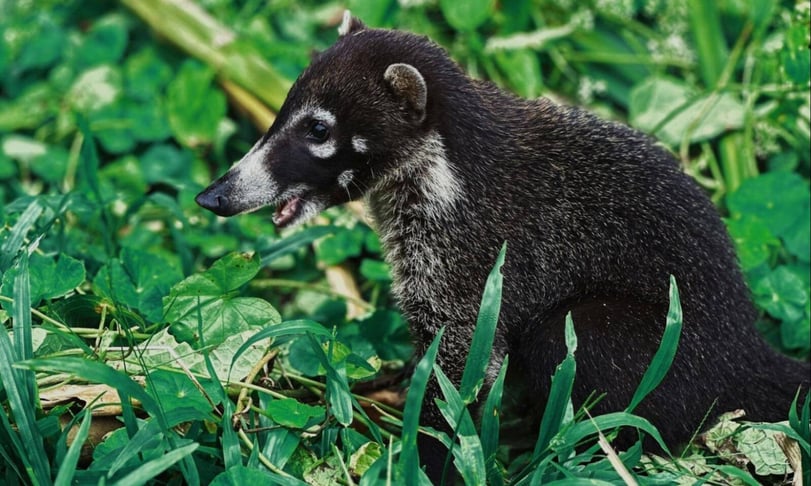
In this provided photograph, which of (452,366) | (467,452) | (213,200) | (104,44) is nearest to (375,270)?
(452,366)

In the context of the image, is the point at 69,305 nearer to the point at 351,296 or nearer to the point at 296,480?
the point at 296,480

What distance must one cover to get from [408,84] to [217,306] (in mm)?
1120

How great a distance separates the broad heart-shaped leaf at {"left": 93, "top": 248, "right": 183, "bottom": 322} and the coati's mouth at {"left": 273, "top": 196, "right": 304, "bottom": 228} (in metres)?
0.58

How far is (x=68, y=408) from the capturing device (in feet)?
10.7

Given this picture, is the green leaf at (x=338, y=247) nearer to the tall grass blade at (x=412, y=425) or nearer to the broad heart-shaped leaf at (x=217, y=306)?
the broad heart-shaped leaf at (x=217, y=306)

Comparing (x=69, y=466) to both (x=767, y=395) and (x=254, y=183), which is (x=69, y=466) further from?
(x=767, y=395)

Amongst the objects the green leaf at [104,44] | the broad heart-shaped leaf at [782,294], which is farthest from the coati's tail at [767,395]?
the green leaf at [104,44]

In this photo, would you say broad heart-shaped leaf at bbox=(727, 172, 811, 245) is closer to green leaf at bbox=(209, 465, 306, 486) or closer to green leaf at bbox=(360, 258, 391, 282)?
green leaf at bbox=(360, 258, 391, 282)

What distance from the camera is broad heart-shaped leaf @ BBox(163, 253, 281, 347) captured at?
3590 mm

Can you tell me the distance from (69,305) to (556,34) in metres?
3.76

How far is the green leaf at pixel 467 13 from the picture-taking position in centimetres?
591

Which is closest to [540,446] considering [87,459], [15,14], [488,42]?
[87,459]

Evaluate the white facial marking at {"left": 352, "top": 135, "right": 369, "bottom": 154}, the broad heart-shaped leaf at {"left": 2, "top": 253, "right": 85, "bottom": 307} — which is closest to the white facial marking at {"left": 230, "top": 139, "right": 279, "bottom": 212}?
the white facial marking at {"left": 352, "top": 135, "right": 369, "bottom": 154}

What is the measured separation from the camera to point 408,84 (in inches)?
142
